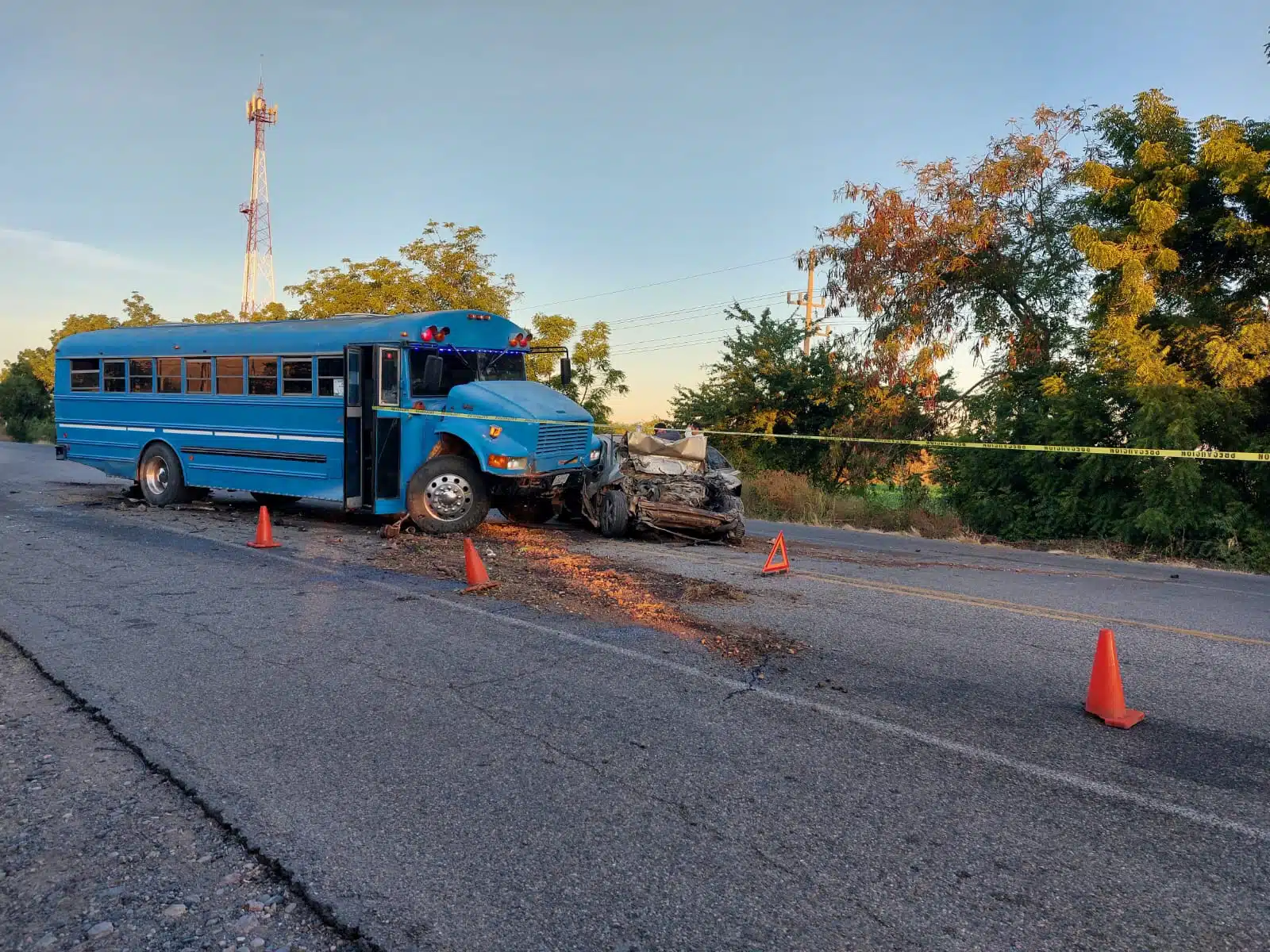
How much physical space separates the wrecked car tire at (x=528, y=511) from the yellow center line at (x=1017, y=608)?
4.34 m

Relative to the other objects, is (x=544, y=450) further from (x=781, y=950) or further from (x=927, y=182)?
(x=927, y=182)

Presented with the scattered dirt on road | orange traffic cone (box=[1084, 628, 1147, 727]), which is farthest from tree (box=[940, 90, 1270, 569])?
orange traffic cone (box=[1084, 628, 1147, 727])

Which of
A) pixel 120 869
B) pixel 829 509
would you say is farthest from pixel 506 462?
Answer: pixel 829 509

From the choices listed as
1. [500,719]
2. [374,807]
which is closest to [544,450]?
[500,719]

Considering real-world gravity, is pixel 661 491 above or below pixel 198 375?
below

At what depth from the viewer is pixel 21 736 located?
4371mm

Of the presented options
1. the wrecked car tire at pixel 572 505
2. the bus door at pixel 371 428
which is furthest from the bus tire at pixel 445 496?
the wrecked car tire at pixel 572 505

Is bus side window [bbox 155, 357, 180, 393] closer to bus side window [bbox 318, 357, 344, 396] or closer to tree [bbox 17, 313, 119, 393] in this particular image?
bus side window [bbox 318, 357, 344, 396]

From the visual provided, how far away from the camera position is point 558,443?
Result: 38.1 ft

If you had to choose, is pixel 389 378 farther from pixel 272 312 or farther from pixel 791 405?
pixel 272 312

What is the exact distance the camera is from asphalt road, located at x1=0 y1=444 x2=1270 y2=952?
9.57 ft

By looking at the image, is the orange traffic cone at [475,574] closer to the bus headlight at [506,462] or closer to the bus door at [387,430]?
the bus headlight at [506,462]

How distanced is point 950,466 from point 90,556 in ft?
52.1

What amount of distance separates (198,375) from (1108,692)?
43.5 feet
